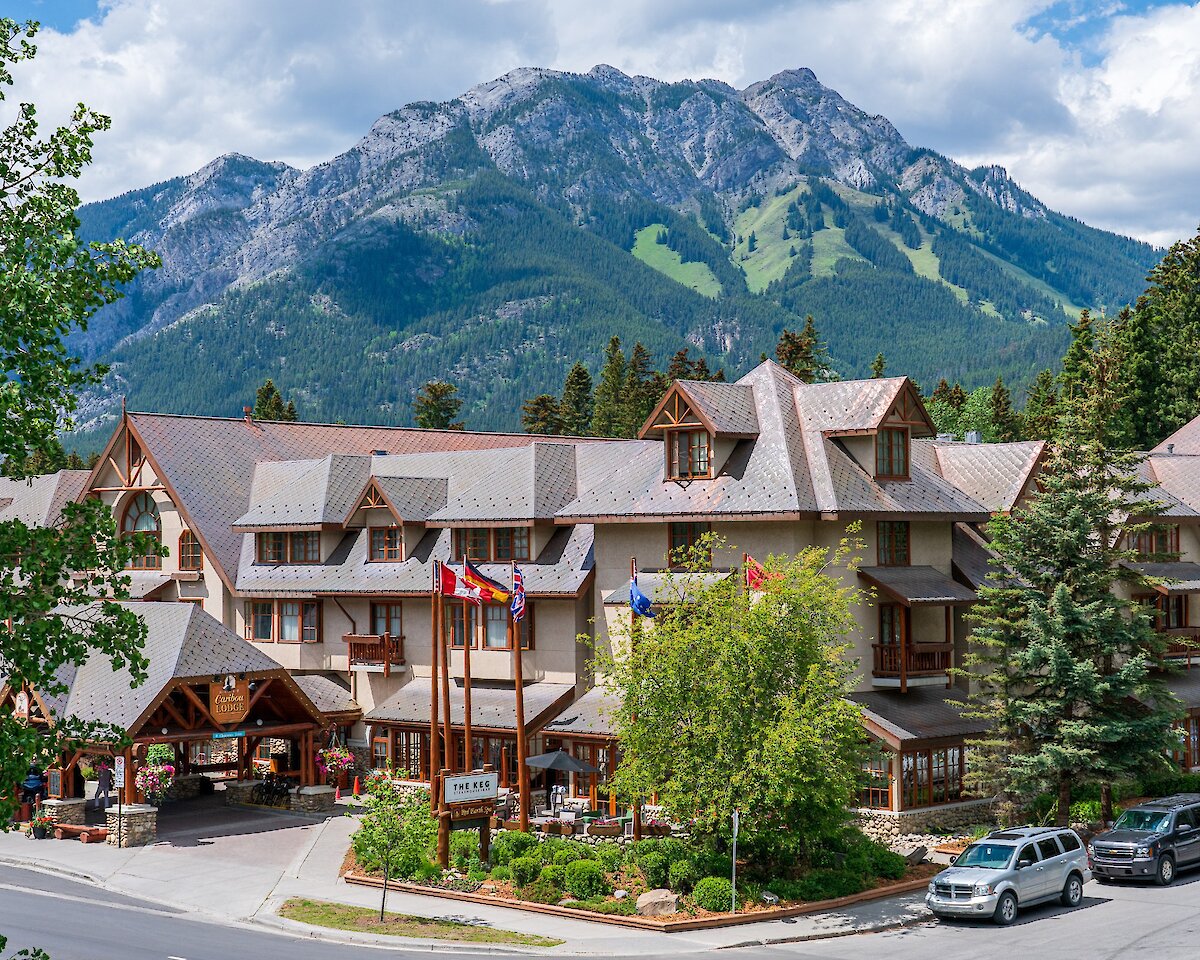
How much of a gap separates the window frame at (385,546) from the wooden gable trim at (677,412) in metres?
12.4

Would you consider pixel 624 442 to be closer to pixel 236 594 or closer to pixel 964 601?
pixel 964 601

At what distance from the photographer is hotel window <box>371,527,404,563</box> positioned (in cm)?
5319

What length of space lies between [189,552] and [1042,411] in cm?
6896

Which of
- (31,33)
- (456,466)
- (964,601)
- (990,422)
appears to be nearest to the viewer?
(31,33)

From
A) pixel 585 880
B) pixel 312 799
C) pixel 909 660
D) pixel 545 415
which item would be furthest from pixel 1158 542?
pixel 545 415

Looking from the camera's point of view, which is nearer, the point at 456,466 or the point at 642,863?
the point at 642,863

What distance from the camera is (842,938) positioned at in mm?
30312

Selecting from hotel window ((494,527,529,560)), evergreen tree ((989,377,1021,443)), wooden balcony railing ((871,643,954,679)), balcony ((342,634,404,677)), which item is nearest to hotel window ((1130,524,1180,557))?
wooden balcony railing ((871,643,954,679))

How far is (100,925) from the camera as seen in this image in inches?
1239

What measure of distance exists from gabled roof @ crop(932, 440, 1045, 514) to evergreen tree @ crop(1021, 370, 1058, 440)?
38.8m

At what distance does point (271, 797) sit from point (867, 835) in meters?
21.0

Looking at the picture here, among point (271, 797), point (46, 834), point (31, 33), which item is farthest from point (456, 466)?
point (31, 33)

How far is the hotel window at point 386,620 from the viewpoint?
5247cm

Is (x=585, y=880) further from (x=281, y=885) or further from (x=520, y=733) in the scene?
(x=281, y=885)
